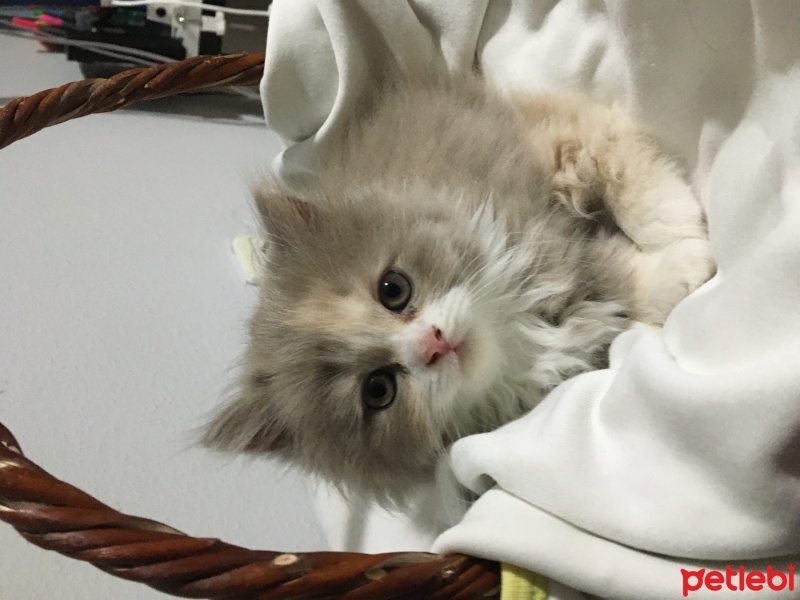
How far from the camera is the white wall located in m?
1.20

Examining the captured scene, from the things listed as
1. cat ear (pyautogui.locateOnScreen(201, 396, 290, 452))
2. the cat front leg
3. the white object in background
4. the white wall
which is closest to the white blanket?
the cat front leg

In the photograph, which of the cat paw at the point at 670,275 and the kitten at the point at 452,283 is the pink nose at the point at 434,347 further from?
the cat paw at the point at 670,275

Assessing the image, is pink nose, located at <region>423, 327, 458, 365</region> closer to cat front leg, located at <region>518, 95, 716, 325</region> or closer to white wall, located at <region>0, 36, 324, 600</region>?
cat front leg, located at <region>518, 95, 716, 325</region>

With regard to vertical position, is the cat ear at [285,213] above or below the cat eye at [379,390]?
above

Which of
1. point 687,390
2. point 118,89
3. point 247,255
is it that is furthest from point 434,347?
point 118,89

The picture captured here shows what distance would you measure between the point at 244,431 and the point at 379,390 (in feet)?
0.78

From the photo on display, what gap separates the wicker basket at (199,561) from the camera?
0.67 m

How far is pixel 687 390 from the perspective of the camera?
2.25 ft

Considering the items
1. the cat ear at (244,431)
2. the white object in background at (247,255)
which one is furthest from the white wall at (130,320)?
the cat ear at (244,431)

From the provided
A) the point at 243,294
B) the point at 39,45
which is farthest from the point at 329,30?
the point at 39,45

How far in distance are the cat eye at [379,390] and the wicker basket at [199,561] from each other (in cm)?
29

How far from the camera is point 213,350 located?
148 cm

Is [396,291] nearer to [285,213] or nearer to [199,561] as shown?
[285,213]

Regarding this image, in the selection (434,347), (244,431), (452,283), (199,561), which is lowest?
(199,561)
